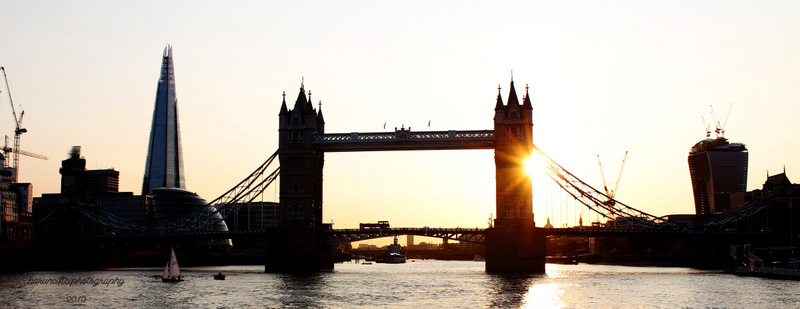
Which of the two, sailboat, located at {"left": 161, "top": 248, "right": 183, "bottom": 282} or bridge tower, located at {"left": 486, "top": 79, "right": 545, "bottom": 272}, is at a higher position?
bridge tower, located at {"left": 486, "top": 79, "right": 545, "bottom": 272}

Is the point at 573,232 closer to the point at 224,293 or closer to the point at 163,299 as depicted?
the point at 224,293

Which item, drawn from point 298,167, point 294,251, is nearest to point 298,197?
point 298,167

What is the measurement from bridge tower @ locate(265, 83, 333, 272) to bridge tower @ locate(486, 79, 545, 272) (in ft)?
90.6

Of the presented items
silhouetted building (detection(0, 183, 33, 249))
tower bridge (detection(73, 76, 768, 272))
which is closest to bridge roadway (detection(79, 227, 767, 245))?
tower bridge (detection(73, 76, 768, 272))

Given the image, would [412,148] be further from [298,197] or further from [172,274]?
[172,274]

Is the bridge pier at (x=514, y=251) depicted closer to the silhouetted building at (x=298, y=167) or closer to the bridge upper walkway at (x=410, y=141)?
the bridge upper walkway at (x=410, y=141)

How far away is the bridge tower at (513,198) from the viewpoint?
134 meters

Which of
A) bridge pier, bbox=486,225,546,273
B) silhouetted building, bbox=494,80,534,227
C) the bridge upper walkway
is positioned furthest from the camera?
the bridge upper walkway

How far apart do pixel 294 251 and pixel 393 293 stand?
4406cm

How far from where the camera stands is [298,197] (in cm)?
14062

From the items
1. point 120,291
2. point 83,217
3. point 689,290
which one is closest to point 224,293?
point 120,291

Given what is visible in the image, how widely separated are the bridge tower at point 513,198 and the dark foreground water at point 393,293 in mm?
12076

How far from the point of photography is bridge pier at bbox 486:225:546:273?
5276 inches

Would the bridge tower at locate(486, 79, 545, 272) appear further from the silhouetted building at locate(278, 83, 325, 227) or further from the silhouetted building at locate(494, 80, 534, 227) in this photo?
the silhouetted building at locate(278, 83, 325, 227)
